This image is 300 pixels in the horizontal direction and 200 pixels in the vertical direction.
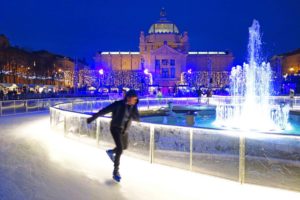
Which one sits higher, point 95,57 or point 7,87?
point 95,57

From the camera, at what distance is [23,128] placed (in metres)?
18.1

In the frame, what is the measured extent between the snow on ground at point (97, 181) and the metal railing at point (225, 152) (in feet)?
0.63

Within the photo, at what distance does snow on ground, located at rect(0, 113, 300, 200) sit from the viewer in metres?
7.02

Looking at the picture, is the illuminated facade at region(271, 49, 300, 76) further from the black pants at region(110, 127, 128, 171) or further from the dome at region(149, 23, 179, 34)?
the black pants at region(110, 127, 128, 171)

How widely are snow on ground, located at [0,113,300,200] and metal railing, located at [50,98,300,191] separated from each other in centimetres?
19

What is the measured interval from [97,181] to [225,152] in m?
2.68

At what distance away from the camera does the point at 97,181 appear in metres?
8.04

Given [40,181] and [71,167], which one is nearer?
[40,181]

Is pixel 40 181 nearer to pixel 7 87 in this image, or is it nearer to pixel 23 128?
pixel 23 128

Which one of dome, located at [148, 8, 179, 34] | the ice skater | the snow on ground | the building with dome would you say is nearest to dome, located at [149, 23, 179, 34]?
dome, located at [148, 8, 179, 34]

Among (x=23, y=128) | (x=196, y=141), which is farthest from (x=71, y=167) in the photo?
(x=23, y=128)

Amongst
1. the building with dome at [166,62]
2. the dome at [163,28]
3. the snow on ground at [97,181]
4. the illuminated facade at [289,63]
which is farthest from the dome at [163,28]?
the snow on ground at [97,181]

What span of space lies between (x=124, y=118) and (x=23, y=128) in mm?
11467

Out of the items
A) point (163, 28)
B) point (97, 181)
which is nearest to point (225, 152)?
point (97, 181)
